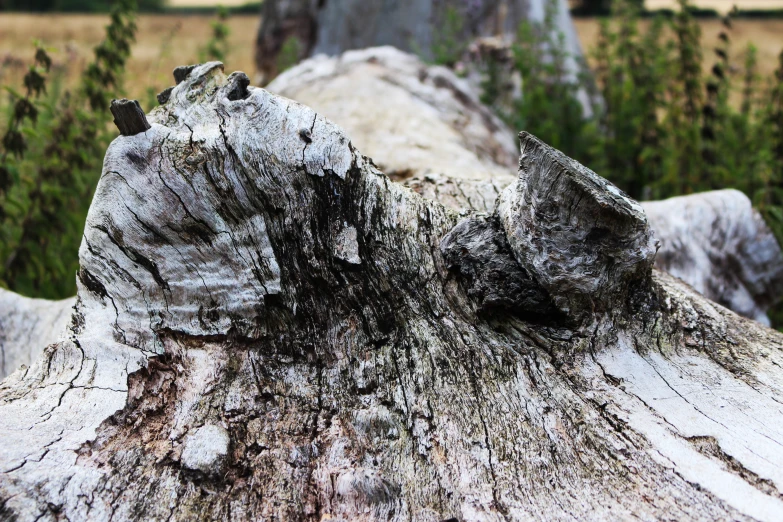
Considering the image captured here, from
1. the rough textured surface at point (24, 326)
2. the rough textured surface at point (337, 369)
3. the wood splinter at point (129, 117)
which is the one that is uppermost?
the wood splinter at point (129, 117)

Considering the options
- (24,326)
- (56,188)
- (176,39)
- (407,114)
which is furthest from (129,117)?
(176,39)

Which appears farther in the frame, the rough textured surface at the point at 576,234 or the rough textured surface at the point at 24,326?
the rough textured surface at the point at 24,326

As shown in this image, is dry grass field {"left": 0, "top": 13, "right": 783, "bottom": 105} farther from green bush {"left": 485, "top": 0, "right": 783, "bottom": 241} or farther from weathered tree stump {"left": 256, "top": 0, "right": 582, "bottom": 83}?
green bush {"left": 485, "top": 0, "right": 783, "bottom": 241}

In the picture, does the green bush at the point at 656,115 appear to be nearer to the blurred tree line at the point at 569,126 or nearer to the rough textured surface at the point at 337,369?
the blurred tree line at the point at 569,126

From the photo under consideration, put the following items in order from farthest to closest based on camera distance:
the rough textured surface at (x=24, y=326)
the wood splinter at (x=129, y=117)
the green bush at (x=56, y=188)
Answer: the green bush at (x=56, y=188) → the rough textured surface at (x=24, y=326) → the wood splinter at (x=129, y=117)

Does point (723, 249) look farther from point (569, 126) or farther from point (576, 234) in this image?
point (569, 126)

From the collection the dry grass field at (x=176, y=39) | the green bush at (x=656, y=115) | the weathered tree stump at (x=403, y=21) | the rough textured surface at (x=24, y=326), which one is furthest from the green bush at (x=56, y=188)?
the dry grass field at (x=176, y=39)
